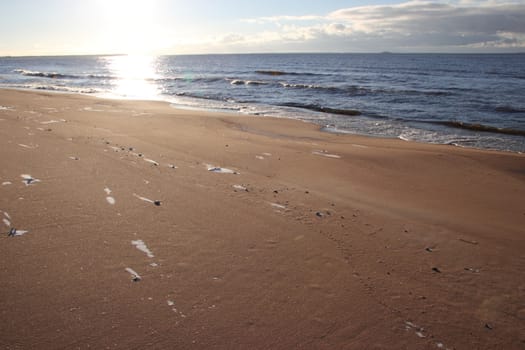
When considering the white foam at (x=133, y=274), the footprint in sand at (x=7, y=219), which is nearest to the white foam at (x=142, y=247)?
the white foam at (x=133, y=274)

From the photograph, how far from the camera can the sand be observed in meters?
2.80

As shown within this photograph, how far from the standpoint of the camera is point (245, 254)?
3.84 meters

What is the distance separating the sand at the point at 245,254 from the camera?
110 inches

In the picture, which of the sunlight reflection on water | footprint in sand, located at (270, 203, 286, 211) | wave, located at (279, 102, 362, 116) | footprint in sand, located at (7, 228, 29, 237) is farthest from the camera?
the sunlight reflection on water

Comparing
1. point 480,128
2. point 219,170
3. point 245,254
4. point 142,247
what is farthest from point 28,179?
point 480,128

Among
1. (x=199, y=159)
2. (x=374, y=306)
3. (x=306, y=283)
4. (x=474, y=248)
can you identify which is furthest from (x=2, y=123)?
(x=474, y=248)

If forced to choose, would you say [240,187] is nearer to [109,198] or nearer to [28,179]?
[109,198]

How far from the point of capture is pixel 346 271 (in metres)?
3.69

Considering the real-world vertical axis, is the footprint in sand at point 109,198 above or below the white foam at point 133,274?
above

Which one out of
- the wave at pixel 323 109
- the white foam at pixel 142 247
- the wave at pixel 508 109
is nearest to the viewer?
the white foam at pixel 142 247

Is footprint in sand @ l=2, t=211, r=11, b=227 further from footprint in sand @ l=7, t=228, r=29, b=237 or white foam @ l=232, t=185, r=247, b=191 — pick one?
white foam @ l=232, t=185, r=247, b=191

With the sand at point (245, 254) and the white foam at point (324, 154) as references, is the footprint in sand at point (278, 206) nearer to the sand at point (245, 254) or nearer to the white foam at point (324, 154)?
the sand at point (245, 254)

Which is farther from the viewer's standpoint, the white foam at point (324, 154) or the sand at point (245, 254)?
the white foam at point (324, 154)

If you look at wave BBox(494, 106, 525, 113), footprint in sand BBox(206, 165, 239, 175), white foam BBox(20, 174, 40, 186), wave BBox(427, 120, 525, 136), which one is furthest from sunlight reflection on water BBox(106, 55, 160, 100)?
wave BBox(494, 106, 525, 113)
